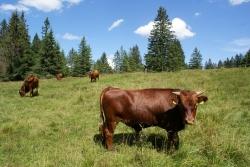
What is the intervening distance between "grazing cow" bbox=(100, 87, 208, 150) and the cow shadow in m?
0.33

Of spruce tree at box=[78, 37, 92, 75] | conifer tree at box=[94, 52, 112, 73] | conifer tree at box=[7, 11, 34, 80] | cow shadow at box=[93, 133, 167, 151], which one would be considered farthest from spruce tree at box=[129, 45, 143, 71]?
cow shadow at box=[93, 133, 167, 151]

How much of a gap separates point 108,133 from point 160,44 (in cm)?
5989

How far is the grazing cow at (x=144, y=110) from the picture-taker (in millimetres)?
10211

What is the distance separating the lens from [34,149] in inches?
428

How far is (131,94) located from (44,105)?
10512 millimetres

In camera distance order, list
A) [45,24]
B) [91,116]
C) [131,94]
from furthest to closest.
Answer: [45,24] < [91,116] < [131,94]

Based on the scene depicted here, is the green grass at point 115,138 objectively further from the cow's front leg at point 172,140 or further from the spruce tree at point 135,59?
the spruce tree at point 135,59

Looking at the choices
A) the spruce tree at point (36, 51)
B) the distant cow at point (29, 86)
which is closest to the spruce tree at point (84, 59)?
the spruce tree at point (36, 51)

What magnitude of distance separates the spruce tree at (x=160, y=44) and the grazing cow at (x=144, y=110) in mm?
58041

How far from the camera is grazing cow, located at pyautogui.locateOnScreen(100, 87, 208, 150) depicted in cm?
1021

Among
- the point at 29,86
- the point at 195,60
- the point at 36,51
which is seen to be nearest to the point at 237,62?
the point at 195,60

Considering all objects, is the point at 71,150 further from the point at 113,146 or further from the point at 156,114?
the point at 156,114

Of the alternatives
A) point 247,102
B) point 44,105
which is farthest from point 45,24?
point 247,102

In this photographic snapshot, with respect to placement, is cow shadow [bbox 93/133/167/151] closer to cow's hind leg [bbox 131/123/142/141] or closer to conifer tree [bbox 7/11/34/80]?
cow's hind leg [bbox 131/123/142/141]
